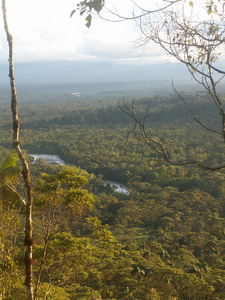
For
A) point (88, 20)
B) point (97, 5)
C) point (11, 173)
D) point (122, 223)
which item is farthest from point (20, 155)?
point (122, 223)

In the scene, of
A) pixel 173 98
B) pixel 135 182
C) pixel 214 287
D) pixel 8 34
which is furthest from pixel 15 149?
pixel 173 98

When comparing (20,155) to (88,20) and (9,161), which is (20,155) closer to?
(9,161)

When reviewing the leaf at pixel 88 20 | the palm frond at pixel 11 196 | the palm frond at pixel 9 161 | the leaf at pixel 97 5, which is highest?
the leaf at pixel 97 5

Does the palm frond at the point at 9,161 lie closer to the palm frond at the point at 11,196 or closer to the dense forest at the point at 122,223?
the palm frond at the point at 11,196

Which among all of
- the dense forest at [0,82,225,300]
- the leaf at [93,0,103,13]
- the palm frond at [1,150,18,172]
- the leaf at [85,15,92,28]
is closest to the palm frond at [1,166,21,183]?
the palm frond at [1,150,18,172]

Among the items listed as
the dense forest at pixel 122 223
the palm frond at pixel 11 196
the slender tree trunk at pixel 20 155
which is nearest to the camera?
the slender tree trunk at pixel 20 155

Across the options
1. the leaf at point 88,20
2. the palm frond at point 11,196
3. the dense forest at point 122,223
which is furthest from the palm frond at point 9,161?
the leaf at point 88,20

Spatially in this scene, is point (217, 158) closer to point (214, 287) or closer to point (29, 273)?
point (214, 287)

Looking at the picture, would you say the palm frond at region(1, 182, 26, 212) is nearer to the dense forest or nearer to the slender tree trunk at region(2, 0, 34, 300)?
the dense forest
